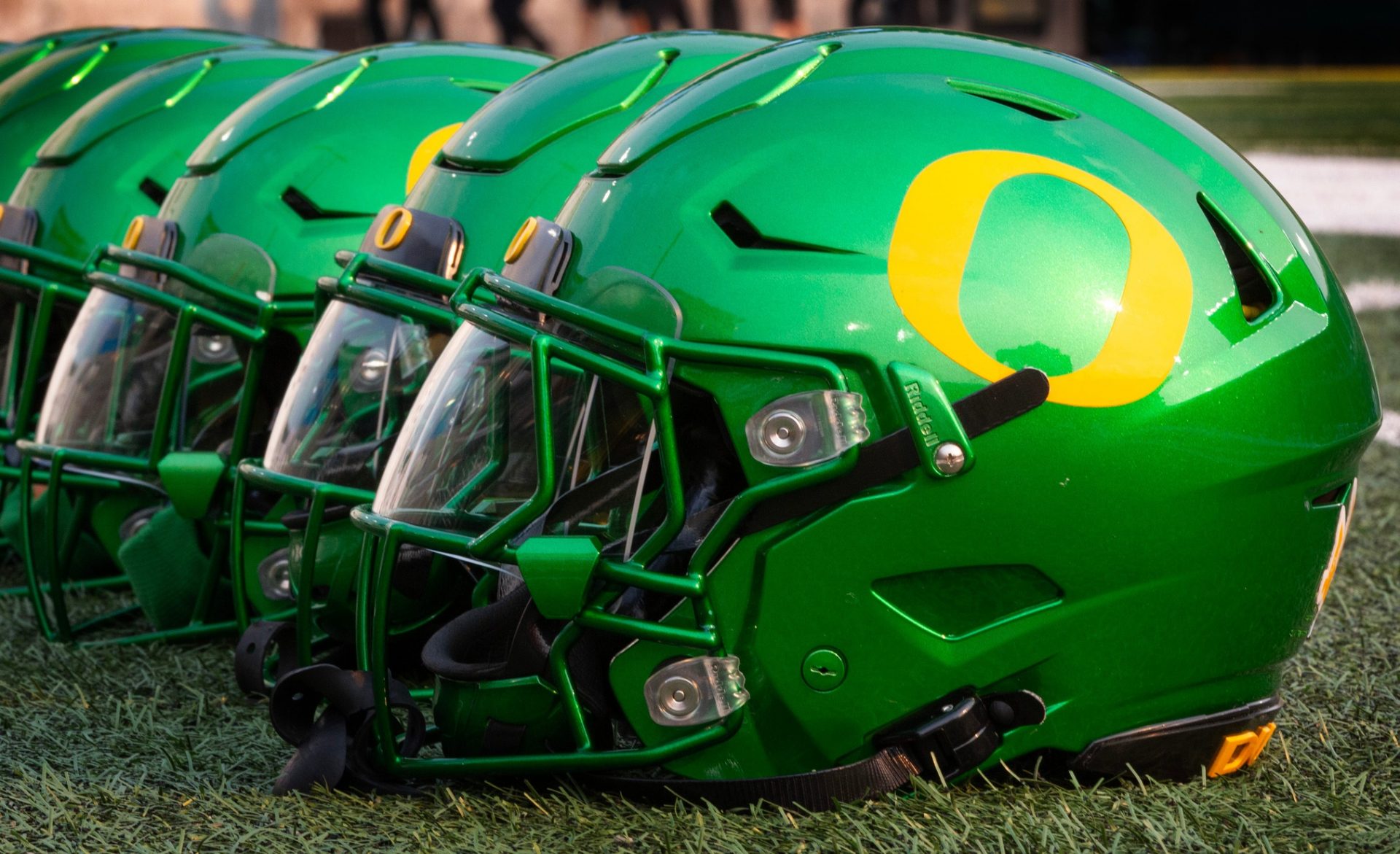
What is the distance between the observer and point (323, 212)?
277 centimetres

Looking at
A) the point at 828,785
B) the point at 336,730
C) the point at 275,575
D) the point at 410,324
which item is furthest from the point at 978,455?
the point at 275,575

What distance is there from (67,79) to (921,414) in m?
2.89

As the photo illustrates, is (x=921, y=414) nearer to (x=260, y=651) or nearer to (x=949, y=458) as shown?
(x=949, y=458)

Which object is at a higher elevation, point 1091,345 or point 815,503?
point 1091,345

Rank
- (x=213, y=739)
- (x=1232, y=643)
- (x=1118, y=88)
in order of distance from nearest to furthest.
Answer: (x=1232, y=643) → (x=1118, y=88) → (x=213, y=739)

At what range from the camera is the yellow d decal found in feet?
9.11

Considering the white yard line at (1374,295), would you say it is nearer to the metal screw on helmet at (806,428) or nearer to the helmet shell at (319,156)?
the helmet shell at (319,156)

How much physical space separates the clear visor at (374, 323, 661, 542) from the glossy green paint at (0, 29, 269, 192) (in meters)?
2.15

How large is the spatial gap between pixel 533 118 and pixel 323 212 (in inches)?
20.5

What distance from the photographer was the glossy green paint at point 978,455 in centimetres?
179

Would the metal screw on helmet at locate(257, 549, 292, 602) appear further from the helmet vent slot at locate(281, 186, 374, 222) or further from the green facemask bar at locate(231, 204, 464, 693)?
the helmet vent slot at locate(281, 186, 374, 222)

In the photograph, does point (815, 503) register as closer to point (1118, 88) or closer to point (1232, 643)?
point (1232, 643)

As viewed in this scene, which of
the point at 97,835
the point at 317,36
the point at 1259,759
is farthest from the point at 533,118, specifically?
the point at 317,36

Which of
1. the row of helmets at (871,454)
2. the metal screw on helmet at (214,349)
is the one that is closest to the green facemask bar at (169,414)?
the metal screw on helmet at (214,349)
